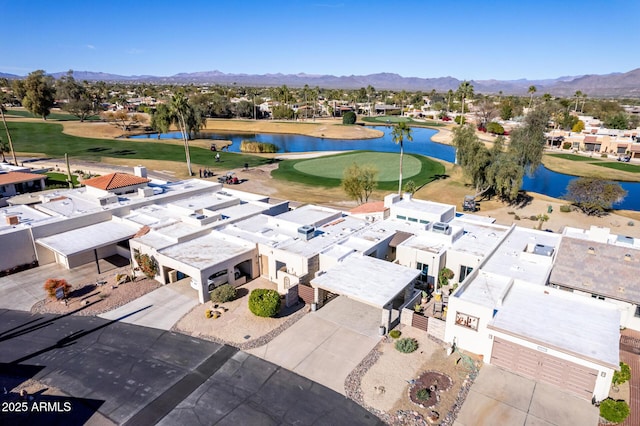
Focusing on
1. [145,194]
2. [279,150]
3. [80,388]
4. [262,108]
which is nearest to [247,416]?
[80,388]

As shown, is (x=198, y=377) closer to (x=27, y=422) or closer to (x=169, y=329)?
(x=169, y=329)

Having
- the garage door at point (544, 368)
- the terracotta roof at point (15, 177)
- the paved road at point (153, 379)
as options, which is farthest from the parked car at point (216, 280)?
the terracotta roof at point (15, 177)

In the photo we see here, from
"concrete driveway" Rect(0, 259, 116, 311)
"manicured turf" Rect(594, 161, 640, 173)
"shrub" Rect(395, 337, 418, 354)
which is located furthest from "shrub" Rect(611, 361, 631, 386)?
"manicured turf" Rect(594, 161, 640, 173)

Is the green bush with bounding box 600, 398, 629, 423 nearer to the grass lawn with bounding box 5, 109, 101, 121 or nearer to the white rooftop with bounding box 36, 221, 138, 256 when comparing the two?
the white rooftop with bounding box 36, 221, 138, 256

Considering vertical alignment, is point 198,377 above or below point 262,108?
below

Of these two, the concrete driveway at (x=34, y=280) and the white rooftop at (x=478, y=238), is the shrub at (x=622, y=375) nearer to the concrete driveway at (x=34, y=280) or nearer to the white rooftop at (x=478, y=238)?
the white rooftop at (x=478, y=238)

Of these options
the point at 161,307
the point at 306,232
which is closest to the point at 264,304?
the point at 161,307
